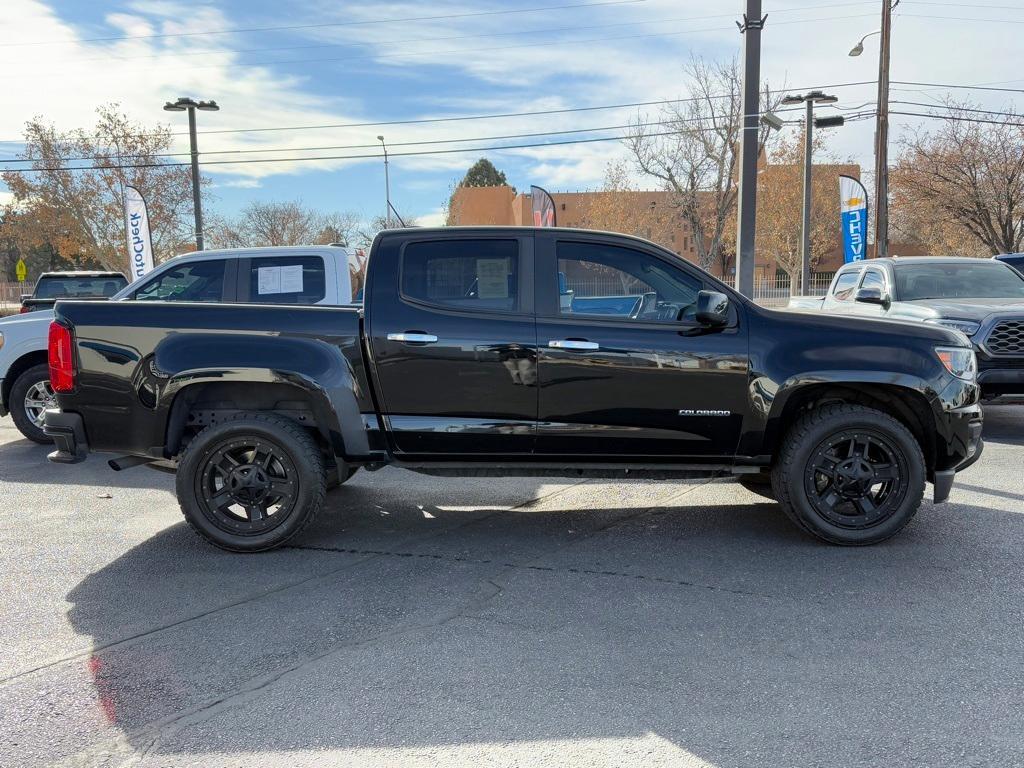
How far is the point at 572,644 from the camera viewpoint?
144 inches

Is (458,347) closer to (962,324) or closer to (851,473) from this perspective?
(851,473)

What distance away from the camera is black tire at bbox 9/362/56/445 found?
866cm

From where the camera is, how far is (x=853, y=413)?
4926mm

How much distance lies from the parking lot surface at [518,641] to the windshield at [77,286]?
8.27 m

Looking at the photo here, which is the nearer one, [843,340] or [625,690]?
[625,690]

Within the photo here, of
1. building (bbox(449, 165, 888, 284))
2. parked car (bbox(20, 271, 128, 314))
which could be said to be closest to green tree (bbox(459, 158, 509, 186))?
building (bbox(449, 165, 888, 284))

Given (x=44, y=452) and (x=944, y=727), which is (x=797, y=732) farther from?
(x=44, y=452)

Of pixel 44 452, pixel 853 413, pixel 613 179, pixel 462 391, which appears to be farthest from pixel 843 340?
pixel 613 179

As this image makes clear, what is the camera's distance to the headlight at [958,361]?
16.3 ft

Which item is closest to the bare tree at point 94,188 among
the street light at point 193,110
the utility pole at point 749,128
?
the street light at point 193,110

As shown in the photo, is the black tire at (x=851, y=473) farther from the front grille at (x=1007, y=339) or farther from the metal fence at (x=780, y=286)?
the metal fence at (x=780, y=286)

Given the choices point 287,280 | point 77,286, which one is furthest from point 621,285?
point 77,286

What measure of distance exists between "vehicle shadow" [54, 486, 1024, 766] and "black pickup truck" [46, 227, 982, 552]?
0.48 metres

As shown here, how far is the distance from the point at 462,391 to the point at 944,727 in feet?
9.95
